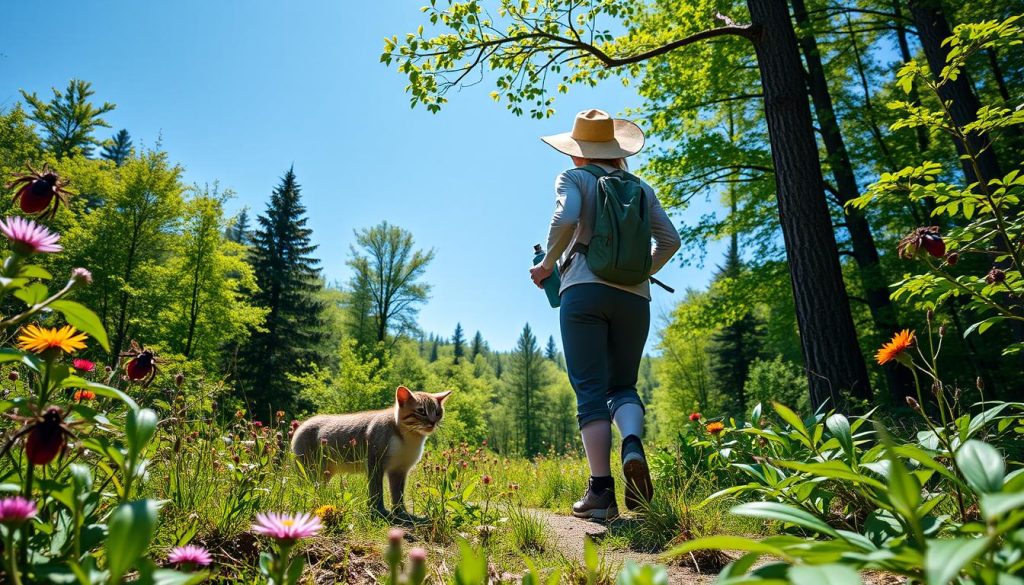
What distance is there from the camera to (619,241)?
10.4 ft

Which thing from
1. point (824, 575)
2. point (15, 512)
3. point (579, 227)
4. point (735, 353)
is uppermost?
point (735, 353)

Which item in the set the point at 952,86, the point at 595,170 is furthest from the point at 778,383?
the point at 595,170

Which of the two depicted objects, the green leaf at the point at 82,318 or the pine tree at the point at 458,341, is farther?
the pine tree at the point at 458,341

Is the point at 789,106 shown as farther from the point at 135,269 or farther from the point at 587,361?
the point at 135,269

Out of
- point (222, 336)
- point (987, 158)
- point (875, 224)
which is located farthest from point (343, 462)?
point (222, 336)

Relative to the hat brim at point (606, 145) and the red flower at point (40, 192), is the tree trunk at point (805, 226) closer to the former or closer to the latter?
the hat brim at point (606, 145)

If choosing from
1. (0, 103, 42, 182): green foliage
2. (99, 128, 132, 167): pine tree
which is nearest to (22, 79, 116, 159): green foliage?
(0, 103, 42, 182): green foliage

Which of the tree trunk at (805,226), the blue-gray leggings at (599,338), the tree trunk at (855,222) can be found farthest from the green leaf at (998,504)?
the tree trunk at (855,222)

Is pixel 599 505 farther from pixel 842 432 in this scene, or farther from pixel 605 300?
pixel 842 432

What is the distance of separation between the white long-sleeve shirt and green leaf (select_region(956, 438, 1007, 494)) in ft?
8.17

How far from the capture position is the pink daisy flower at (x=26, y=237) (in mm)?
920

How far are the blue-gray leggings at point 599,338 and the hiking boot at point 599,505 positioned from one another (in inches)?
16.1

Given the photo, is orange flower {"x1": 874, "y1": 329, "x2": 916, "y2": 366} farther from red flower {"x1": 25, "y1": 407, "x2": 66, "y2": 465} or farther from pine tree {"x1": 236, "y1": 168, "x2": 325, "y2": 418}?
pine tree {"x1": 236, "y1": 168, "x2": 325, "y2": 418}

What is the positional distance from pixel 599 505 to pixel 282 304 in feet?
76.4
